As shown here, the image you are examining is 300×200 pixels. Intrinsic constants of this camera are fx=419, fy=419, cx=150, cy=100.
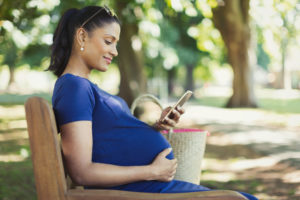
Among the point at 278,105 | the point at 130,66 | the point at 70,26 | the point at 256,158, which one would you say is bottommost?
the point at 278,105

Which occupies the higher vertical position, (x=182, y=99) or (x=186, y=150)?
(x=182, y=99)

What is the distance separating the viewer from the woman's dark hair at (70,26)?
→ 1945 millimetres

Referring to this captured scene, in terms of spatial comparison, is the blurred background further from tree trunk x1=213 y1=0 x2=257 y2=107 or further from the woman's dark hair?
the woman's dark hair

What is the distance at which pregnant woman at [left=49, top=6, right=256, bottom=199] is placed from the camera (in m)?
1.71

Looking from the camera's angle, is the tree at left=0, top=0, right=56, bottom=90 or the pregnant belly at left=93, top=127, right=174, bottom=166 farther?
the tree at left=0, top=0, right=56, bottom=90

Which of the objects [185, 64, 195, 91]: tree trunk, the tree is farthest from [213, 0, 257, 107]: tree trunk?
[185, 64, 195, 91]: tree trunk

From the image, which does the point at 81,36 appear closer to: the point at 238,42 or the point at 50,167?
the point at 50,167

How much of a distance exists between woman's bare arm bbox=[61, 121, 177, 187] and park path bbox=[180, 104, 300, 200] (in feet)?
10.9

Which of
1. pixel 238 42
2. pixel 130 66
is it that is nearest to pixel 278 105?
pixel 238 42

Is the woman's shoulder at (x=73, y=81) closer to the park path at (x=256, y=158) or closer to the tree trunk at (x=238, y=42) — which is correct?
the park path at (x=256, y=158)

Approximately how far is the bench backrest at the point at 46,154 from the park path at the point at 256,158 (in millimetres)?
3617

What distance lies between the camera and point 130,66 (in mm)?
14492

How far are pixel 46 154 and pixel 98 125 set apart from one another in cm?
30

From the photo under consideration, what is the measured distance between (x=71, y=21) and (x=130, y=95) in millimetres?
12472
